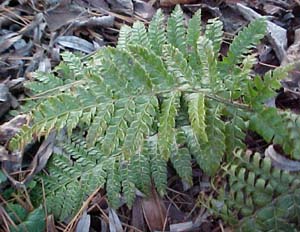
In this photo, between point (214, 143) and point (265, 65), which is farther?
point (265, 65)

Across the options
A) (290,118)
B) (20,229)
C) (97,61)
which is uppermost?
(290,118)

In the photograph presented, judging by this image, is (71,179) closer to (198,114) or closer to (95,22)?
(198,114)

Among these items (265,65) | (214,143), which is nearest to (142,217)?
(214,143)

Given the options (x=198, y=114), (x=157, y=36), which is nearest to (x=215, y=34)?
(x=157, y=36)

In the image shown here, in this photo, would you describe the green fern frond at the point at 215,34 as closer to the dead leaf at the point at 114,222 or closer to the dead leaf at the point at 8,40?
the dead leaf at the point at 114,222

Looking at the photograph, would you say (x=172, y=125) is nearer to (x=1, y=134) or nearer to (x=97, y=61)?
(x=97, y=61)

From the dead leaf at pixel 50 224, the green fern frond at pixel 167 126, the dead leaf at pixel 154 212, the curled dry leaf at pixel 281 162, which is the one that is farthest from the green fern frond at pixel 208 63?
the dead leaf at pixel 50 224
